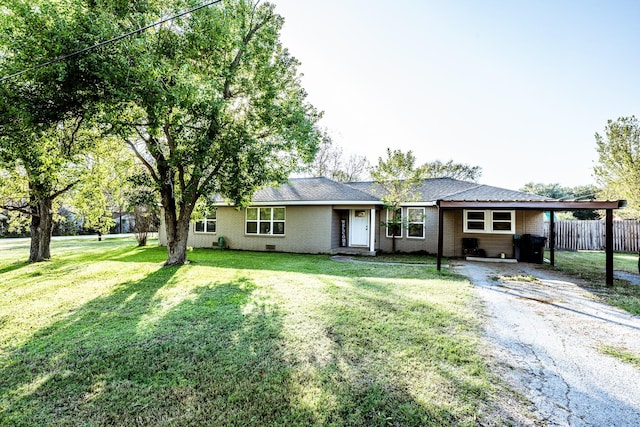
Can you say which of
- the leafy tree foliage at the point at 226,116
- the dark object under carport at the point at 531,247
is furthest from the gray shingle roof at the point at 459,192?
the leafy tree foliage at the point at 226,116

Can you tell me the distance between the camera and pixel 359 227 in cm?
1539

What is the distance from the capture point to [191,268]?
9.80m

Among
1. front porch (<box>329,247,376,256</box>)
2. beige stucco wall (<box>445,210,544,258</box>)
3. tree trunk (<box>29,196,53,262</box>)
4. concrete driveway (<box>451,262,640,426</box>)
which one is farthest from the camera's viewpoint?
front porch (<box>329,247,376,256</box>)

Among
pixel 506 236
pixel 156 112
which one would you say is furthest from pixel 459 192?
pixel 156 112

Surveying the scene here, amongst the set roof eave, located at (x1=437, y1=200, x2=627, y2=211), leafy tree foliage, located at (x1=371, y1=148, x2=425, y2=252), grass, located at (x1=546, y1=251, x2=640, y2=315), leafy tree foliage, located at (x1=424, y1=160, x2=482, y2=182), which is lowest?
grass, located at (x1=546, y1=251, x2=640, y2=315)

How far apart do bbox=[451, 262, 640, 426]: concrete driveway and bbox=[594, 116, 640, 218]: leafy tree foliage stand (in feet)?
30.5

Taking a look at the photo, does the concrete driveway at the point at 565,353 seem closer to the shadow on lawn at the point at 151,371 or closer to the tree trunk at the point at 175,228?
the shadow on lawn at the point at 151,371

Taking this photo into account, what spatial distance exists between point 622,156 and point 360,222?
1112cm

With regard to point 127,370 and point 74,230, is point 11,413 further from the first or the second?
point 74,230

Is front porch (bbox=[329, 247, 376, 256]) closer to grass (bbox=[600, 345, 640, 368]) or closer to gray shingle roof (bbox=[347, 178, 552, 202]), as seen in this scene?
gray shingle roof (bbox=[347, 178, 552, 202])

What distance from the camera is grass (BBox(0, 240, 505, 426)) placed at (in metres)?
2.57

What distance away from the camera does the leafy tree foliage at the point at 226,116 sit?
8258 millimetres

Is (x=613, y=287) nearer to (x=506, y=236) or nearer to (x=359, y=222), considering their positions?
(x=506, y=236)

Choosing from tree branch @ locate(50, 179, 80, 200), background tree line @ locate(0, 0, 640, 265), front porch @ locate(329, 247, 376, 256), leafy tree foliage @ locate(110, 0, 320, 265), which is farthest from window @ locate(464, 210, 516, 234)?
tree branch @ locate(50, 179, 80, 200)
